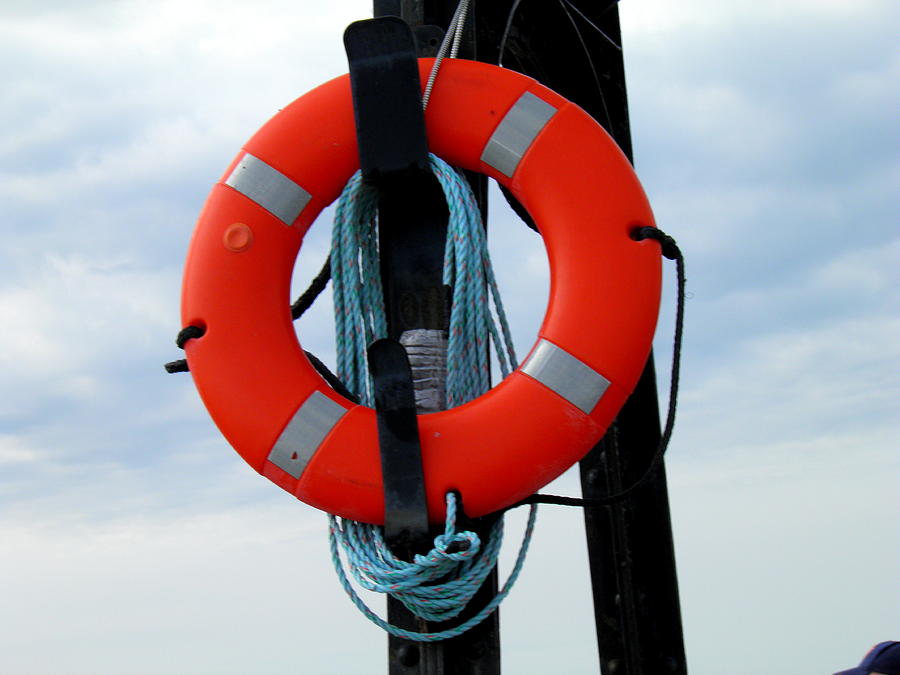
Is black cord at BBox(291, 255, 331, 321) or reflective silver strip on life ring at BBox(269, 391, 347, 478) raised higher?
black cord at BBox(291, 255, 331, 321)

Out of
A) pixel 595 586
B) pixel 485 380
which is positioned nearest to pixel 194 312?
pixel 485 380

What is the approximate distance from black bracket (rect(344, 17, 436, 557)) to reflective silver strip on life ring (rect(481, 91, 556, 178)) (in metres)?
0.13

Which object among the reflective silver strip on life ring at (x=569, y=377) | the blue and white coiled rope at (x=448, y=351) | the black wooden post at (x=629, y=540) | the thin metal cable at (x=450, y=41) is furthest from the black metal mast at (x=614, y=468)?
the reflective silver strip on life ring at (x=569, y=377)

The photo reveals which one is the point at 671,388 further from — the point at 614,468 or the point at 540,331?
the point at 614,468

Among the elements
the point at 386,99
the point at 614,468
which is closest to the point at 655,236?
the point at 386,99

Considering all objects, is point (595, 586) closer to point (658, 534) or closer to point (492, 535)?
point (658, 534)

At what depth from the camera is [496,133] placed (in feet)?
6.32

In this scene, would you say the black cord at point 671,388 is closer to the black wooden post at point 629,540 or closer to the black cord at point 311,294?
the black cord at point 311,294

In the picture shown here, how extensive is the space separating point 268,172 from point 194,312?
284 millimetres

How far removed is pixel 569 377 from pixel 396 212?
45cm

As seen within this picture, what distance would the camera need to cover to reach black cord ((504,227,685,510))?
1894 millimetres

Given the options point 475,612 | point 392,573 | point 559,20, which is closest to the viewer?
point 392,573

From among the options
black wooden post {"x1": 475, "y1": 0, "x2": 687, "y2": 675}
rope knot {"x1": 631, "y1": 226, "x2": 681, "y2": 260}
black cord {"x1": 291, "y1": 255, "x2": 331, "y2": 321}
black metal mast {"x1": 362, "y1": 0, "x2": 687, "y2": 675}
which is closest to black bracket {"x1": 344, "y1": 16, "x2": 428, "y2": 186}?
black cord {"x1": 291, "y1": 255, "x2": 331, "y2": 321}

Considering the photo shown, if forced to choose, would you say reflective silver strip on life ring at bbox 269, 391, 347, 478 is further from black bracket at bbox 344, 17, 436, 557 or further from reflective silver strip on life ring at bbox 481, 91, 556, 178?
reflective silver strip on life ring at bbox 481, 91, 556, 178
